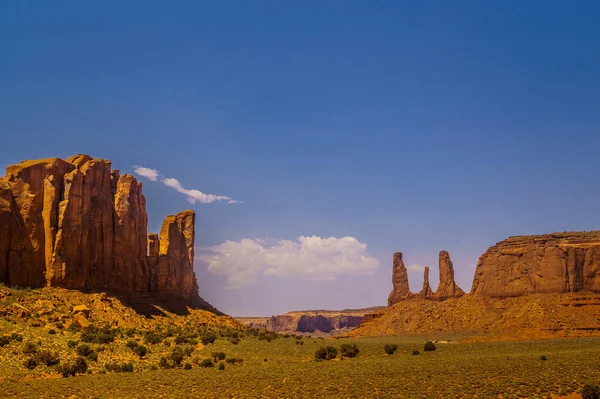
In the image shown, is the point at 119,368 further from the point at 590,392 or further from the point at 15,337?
the point at 590,392

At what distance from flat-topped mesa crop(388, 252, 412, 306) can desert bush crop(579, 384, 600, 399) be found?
101 metres

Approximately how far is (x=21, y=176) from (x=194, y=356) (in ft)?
94.2

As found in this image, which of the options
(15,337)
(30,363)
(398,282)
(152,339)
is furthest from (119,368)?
(398,282)

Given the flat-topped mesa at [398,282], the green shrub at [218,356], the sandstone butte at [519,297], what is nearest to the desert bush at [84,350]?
the green shrub at [218,356]

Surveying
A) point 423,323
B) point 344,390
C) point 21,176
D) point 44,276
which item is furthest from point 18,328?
point 423,323

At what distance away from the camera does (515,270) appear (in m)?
110

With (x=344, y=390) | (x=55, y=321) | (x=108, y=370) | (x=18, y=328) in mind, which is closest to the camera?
(x=344, y=390)

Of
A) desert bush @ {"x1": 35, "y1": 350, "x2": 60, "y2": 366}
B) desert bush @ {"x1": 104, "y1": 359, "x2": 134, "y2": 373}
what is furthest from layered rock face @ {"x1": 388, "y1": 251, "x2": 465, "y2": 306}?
Result: desert bush @ {"x1": 35, "y1": 350, "x2": 60, "y2": 366}

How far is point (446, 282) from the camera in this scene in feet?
417

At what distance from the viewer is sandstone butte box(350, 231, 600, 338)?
9319 cm

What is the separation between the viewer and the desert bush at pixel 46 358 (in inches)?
1581

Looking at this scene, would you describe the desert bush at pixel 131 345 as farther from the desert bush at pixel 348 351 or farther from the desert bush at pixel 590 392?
the desert bush at pixel 590 392

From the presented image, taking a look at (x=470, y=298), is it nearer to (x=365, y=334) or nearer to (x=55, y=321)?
(x=365, y=334)

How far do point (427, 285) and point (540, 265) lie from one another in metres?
30.9
